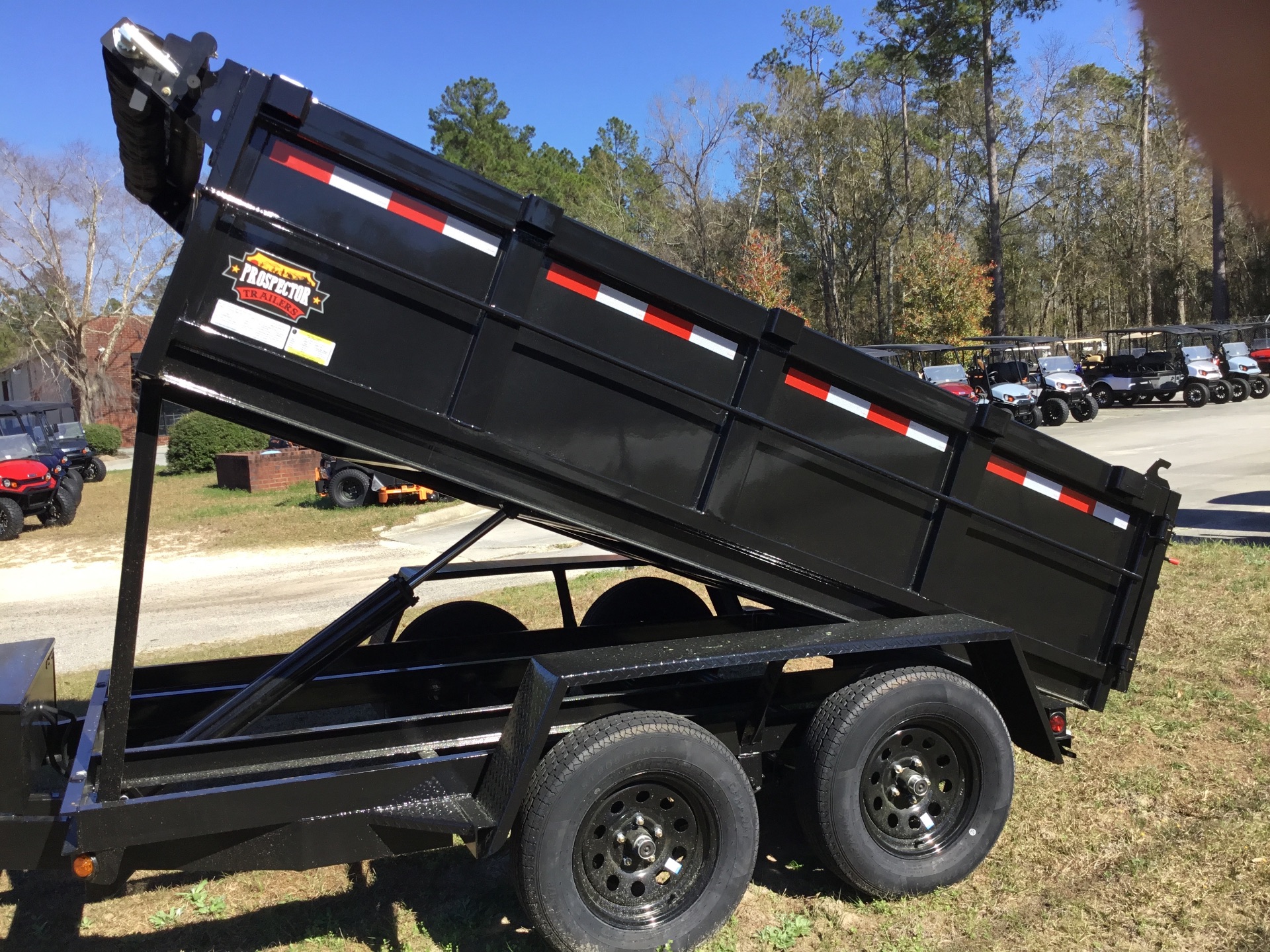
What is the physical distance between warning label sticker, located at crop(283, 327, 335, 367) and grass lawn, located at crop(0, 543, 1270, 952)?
6.78ft

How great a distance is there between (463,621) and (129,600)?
2387 millimetres

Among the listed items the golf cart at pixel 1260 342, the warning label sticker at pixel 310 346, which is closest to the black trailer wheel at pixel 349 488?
the warning label sticker at pixel 310 346

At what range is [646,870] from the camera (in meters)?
3.30

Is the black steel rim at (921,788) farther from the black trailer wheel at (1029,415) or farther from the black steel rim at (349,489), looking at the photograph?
the black trailer wheel at (1029,415)

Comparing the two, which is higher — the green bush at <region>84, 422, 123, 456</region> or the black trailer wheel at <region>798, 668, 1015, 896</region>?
the black trailer wheel at <region>798, 668, 1015, 896</region>

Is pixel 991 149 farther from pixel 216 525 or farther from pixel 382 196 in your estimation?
pixel 382 196

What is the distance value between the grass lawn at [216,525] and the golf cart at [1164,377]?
21940mm

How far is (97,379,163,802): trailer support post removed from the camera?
2918 millimetres

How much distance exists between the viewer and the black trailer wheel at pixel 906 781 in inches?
135

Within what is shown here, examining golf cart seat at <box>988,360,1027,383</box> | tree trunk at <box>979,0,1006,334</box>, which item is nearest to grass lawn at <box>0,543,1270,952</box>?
golf cart seat at <box>988,360,1027,383</box>

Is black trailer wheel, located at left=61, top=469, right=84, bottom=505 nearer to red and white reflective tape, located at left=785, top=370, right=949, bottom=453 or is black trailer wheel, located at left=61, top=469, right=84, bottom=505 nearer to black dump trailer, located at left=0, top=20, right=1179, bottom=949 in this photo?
black dump trailer, located at left=0, top=20, right=1179, bottom=949

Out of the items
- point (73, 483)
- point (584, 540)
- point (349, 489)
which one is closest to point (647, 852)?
point (584, 540)

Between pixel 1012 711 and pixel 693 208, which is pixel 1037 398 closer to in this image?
pixel 693 208

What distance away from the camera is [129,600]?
2.97 meters
